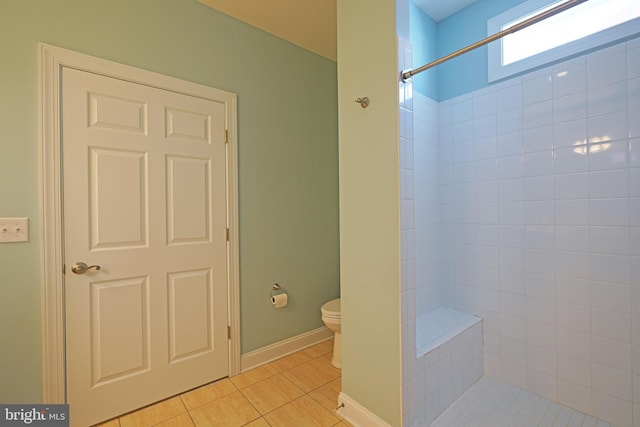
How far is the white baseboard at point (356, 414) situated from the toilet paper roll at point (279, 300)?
2.52 feet

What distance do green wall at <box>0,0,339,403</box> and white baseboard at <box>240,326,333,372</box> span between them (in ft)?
0.17

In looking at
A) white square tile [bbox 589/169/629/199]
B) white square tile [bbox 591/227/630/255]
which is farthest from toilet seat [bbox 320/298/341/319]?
white square tile [bbox 589/169/629/199]

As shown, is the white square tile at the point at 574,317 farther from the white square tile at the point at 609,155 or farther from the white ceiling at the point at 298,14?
the white ceiling at the point at 298,14

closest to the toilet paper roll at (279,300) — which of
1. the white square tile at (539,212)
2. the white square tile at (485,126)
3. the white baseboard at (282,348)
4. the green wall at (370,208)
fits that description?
the white baseboard at (282,348)

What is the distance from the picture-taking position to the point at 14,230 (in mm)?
1321

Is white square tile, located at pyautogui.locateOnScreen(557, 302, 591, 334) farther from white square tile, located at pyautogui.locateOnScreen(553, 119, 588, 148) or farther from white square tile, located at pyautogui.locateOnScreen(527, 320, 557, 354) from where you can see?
white square tile, located at pyautogui.locateOnScreen(553, 119, 588, 148)

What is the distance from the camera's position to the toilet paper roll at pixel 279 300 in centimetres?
210

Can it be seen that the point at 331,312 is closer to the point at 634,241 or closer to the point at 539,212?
the point at 539,212

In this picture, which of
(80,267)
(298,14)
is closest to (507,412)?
(80,267)

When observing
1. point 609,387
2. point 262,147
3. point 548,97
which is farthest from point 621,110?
point 262,147

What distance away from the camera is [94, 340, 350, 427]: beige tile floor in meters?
1.50

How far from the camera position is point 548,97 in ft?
5.33

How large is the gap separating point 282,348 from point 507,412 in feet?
4.89

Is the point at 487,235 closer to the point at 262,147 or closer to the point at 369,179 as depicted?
the point at 369,179
